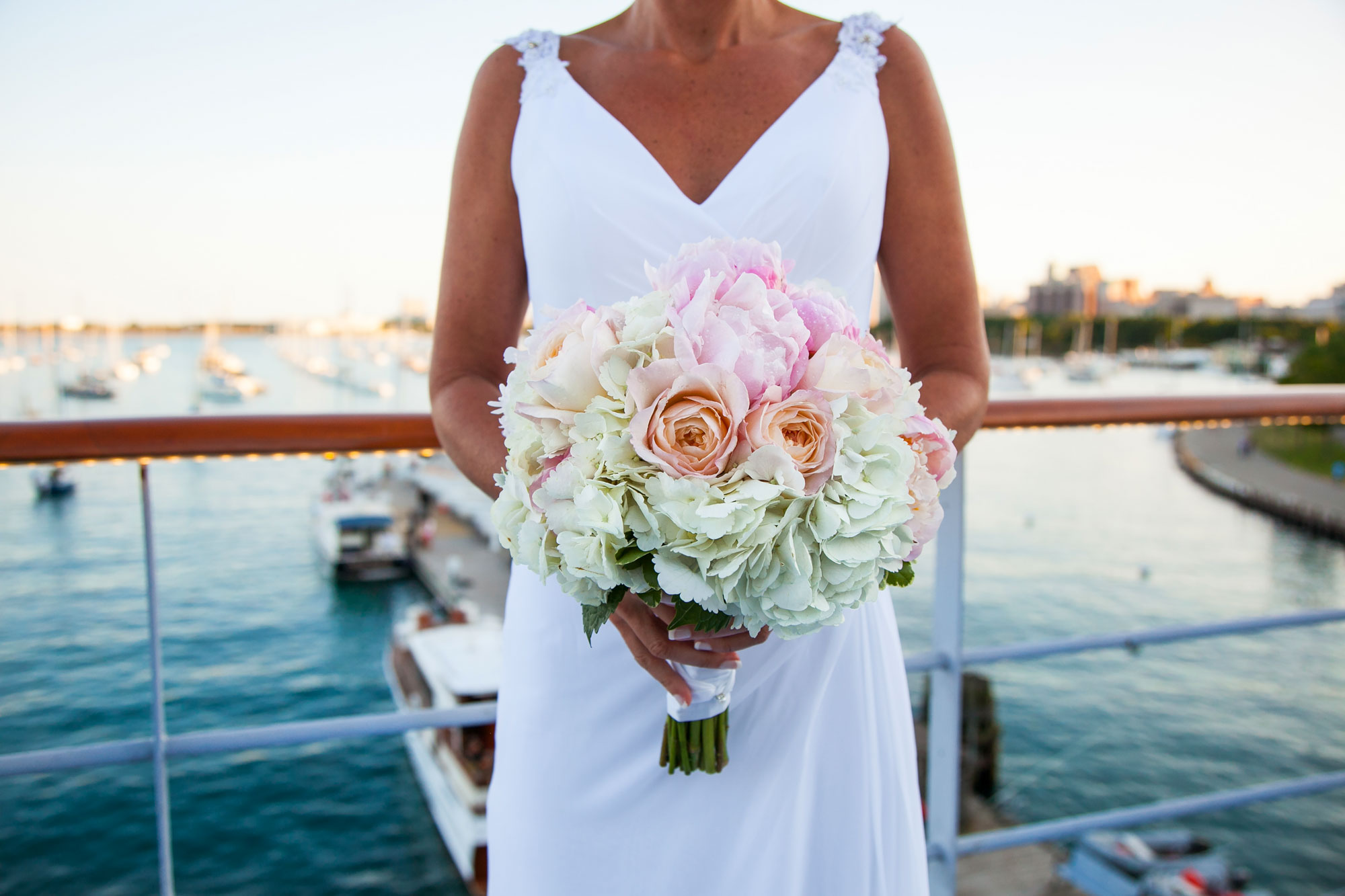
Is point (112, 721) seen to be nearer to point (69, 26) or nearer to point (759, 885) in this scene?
point (759, 885)

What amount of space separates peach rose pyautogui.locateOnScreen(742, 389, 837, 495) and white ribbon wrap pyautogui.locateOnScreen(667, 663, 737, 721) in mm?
332

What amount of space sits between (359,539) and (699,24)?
31275 mm

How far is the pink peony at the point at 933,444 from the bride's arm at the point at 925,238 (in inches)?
13.4

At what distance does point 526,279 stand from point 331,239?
188 feet

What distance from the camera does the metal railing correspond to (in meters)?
1.26

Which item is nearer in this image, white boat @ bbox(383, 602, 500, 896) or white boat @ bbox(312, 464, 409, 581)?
white boat @ bbox(383, 602, 500, 896)

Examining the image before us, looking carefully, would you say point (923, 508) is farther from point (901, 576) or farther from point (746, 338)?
point (746, 338)

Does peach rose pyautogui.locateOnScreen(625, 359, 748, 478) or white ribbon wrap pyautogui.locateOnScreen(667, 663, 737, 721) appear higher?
→ peach rose pyautogui.locateOnScreen(625, 359, 748, 478)

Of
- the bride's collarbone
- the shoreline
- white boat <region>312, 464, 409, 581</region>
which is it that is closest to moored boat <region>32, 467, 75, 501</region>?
white boat <region>312, 464, 409, 581</region>

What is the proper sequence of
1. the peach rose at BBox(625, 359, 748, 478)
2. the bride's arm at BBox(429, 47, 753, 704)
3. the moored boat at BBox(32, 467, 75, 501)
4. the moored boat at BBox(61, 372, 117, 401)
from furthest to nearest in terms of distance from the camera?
the moored boat at BBox(61, 372, 117, 401)
the moored boat at BBox(32, 467, 75, 501)
the bride's arm at BBox(429, 47, 753, 704)
the peach rose at BBox(625, 359, 748, 478)

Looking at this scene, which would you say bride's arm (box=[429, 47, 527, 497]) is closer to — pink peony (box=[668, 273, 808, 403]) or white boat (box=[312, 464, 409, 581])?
pink peony (box=[668, 273, 808, 403])

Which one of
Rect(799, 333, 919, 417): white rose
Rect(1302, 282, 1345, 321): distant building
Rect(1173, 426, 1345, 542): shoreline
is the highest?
Rect(1302, 282, 1345, 321): distant building

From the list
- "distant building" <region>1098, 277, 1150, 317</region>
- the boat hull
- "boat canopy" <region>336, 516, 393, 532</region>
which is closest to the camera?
the boat hull

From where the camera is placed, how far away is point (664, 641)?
83 centimetres
